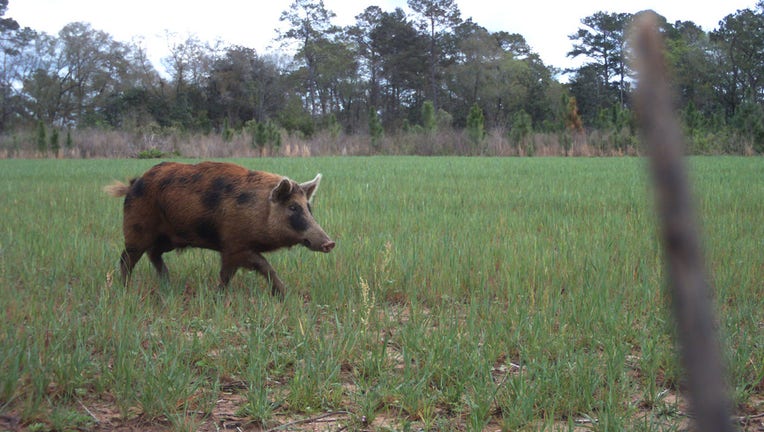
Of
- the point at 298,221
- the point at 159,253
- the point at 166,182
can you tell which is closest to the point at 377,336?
the point at 298,221

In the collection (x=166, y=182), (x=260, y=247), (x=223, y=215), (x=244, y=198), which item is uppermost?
(x=166, y=182)

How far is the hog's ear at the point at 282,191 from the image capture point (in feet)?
16.2

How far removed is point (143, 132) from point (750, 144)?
94.4 ft

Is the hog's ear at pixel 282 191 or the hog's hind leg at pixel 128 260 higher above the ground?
the hog's ear at pixel 282 191

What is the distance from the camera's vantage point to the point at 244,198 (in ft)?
16.8

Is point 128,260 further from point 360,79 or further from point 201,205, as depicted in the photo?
point 360,79

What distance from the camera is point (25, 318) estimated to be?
3.92 metres

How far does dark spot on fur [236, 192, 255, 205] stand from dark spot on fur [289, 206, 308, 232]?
34 centimetres

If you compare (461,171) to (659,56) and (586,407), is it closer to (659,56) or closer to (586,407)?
(586,407)

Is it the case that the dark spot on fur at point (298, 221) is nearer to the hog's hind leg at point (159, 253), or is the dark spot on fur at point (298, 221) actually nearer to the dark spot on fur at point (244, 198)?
the dark spot on fur at point (244, 198)

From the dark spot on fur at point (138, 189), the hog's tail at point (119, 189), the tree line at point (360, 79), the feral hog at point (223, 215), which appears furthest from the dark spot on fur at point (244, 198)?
the tree line at point (360, 79)

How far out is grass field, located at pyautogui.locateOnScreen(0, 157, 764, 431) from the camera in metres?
3.00

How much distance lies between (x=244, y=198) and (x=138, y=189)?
3.01 feet

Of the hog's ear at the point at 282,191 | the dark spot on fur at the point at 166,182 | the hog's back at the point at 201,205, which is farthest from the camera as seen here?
the dark spot on fur at the point at 166,182
